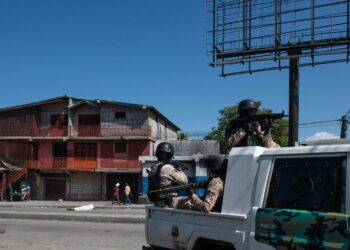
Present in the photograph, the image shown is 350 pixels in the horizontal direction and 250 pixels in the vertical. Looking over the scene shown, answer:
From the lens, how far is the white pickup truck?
4422 mm

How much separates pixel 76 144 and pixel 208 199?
143 ft

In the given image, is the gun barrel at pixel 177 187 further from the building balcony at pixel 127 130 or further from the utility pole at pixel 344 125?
the building balcony at pixel 127 130

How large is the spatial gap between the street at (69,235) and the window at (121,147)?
29049 millimetres

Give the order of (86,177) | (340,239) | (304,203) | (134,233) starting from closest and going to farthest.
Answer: (340,239) → (304,203) → (134,233) → (86,177)

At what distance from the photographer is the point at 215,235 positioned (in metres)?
5.39

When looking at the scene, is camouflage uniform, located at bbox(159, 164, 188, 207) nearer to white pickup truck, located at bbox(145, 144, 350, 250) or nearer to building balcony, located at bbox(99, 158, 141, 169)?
white pickup truck, located at bbox(145, 144, 350, 250)

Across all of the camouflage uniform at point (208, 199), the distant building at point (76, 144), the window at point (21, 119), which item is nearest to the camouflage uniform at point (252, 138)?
the camouflage uniform at point (208, 199)

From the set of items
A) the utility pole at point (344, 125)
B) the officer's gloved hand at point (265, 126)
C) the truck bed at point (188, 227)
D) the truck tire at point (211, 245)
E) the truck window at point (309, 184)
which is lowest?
the truck tire at point (211, 245)

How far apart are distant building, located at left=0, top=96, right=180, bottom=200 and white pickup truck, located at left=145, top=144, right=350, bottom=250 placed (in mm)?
40300

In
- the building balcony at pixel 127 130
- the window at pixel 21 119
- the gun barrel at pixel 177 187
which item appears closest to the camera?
the gun barrel at pixel 177 187

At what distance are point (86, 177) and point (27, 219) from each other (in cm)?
2910

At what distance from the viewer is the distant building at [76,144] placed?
46.6 m

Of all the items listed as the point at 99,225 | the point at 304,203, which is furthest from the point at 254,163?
the point at 99,225

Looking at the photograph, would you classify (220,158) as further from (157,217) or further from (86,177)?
(86,177)
